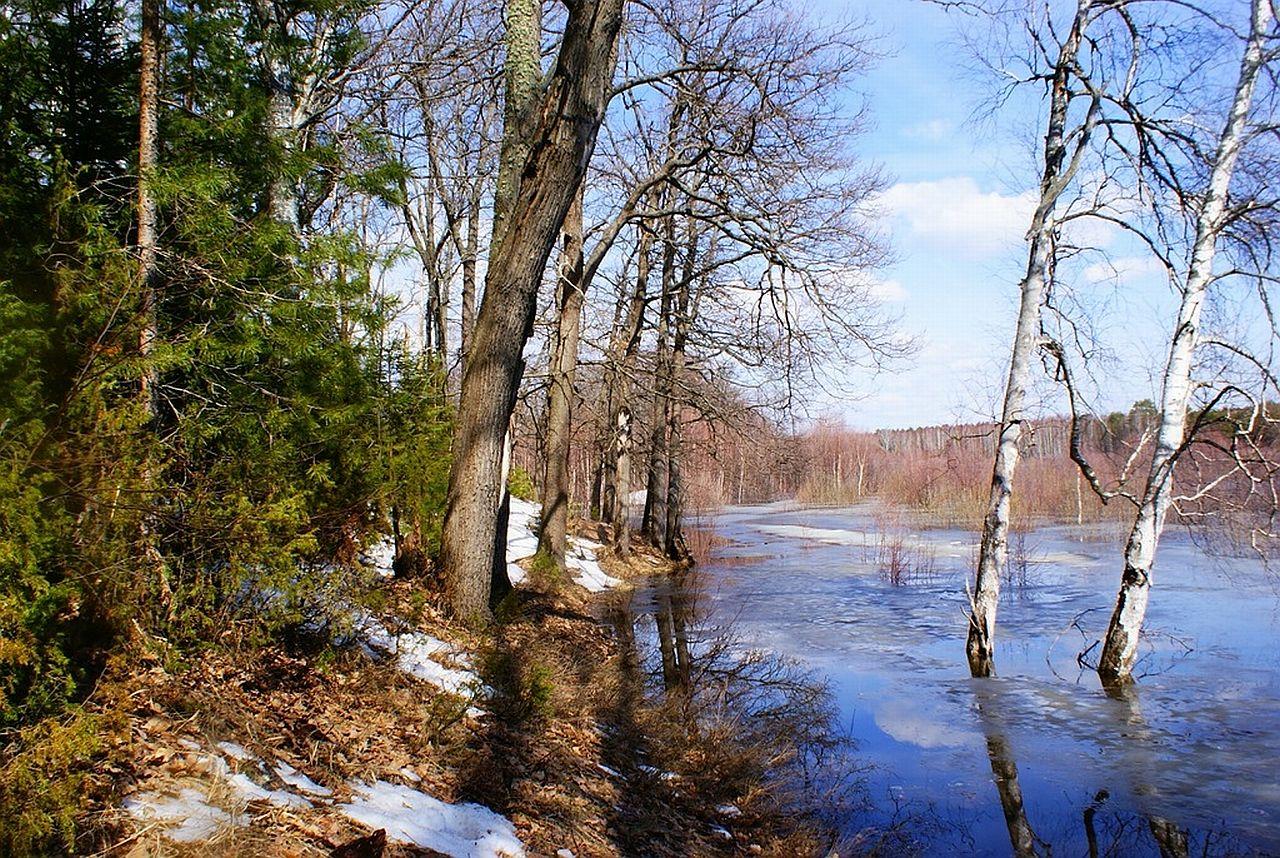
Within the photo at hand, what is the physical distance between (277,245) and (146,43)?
1.12 m

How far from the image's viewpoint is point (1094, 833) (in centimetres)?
515

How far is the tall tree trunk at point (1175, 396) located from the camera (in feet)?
25.6

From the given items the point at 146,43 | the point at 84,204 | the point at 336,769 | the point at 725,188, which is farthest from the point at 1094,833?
the point at 725,188

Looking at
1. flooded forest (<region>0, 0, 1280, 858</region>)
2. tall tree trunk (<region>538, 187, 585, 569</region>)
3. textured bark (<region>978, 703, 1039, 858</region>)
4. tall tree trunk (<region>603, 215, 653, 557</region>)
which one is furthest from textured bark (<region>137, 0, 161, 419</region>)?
tall tree trunk (<region>603, 215, 653, 557</region>)

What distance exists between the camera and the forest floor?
9.32 ft

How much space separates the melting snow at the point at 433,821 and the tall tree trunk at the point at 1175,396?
696cm

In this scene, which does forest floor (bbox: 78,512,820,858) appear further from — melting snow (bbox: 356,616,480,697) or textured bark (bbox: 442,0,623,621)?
textured bark (bbox: 442,0,623,621)

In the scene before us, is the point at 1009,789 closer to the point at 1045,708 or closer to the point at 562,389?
the point at 1045,708

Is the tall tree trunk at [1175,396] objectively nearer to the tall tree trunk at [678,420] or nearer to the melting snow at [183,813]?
the melting snow at [183,813]

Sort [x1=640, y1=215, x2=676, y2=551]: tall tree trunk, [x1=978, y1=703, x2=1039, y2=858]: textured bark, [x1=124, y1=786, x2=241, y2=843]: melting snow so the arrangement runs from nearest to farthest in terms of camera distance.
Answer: [x1=124, y1=786, x2=241, y2=843]: melting snow
[x1=978, y1=703, x2=1039, y2=858]: textured bark
[x1=640, y1=215, x2=676, y2=551]: tall tree trunk

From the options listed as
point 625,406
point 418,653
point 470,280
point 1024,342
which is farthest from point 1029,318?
point 470,280

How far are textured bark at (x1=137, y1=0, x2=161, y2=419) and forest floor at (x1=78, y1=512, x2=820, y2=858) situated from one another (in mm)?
1450

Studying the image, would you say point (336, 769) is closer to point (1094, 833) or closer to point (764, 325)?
point (1094, 833)

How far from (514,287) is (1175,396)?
6.55 m
